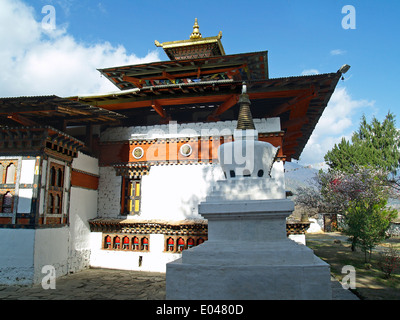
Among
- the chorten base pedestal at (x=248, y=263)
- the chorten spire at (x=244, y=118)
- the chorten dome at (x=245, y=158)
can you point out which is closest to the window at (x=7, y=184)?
the chorten base pedestal at (x=248, y=263)

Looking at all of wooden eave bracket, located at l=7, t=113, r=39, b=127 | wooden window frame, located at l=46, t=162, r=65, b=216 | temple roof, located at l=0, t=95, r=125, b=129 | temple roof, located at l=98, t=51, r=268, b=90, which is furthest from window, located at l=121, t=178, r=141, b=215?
temple roof, located at l=98, t=51, r=268, b=90

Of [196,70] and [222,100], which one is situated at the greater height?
[196,70]

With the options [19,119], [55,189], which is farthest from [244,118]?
[19,119]

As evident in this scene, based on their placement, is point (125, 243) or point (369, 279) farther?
point (125, 243)

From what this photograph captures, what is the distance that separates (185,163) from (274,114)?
3.89 metres

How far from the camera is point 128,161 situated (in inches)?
425

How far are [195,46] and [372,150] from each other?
22.4m

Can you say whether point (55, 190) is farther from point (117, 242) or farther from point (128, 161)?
point (117, 242)

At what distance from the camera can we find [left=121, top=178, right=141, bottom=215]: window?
10.7 meters

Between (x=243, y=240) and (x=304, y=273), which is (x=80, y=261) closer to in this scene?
(x=243, y=240)

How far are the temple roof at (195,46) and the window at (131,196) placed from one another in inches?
343

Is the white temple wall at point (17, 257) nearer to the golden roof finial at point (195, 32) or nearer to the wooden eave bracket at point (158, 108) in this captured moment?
the wooden eave bracket at point (158, 108)

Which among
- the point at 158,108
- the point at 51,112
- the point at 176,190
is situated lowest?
the point at 176,190

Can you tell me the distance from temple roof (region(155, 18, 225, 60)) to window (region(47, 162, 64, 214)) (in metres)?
9.89
